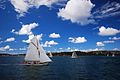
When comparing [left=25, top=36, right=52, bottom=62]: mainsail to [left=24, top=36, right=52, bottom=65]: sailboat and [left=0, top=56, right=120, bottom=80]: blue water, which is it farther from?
[left=0, top=56, right=120, bottom=80]: blue water

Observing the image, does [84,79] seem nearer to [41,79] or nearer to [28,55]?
[41,79]

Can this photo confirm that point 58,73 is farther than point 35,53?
No

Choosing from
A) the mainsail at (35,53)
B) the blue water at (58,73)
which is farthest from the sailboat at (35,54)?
the blue water at (58,73)

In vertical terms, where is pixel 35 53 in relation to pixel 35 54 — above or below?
above

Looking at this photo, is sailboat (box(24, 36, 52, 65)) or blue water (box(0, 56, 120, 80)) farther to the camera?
sailboat (box(24, 36, 52, 65))

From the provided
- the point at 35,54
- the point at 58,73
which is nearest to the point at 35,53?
the point at 35,54

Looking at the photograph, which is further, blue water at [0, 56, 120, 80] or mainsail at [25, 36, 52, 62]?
mainsail at [25, 36, 52, 62]

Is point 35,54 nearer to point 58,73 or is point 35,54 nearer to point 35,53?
point 35,53

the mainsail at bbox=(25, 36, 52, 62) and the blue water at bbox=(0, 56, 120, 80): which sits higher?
the mainsail at bbox=(25, 36, 52, 62)

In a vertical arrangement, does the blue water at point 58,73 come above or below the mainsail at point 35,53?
below

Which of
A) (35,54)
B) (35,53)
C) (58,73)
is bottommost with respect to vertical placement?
(58,73)

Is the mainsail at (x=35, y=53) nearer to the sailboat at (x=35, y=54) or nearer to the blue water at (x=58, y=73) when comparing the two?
the sailboat at (x=35, y=54)

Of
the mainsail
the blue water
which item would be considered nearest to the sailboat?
the mainsail

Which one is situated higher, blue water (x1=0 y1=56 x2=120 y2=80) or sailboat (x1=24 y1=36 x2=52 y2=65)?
sailboat (x1=24 y1=36 x2=52 y2=65)
